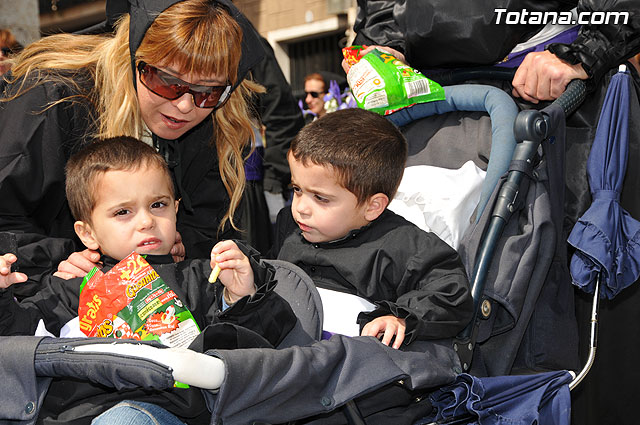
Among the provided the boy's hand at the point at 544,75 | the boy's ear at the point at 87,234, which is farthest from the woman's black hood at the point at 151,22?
the boy's hand at the point at 544,75

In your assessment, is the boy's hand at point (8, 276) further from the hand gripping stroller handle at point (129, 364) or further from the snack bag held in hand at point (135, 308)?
the hand gripping stroller handle at point (129, 364)

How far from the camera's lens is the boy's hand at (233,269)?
2.17 metres

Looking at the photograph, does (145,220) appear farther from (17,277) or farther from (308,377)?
(308,377)

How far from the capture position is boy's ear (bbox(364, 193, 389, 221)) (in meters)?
2.67

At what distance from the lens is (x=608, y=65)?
9.35 ft

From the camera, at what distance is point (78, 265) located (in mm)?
2498

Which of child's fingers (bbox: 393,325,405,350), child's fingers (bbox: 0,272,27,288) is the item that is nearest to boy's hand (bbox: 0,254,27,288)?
child's fingers (bbox: 0,272,27,288)

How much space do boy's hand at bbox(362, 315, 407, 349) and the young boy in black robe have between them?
3.2 inches

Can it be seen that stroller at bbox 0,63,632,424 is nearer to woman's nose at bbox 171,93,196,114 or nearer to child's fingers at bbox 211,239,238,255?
child's fingers at bbox 211,239,238,255

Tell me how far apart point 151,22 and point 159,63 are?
0.16 metres

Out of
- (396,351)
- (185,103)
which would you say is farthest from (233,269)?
(185,103)

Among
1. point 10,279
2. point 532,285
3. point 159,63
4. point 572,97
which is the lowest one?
point 532,285

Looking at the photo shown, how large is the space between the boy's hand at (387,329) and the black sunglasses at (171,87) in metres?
1.05

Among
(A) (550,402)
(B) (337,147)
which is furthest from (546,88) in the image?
(A) (550,402)
